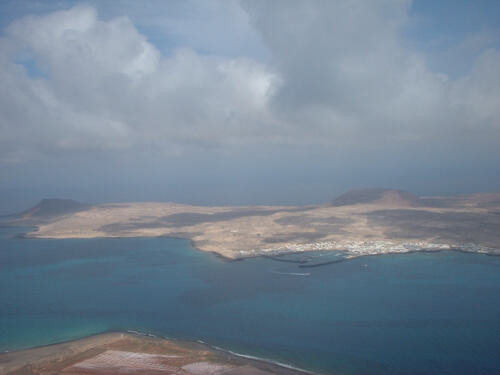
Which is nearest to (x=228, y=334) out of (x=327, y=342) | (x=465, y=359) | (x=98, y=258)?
(x=327, y=342)

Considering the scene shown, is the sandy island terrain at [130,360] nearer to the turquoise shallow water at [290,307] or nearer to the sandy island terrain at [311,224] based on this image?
the turquoise shallow water at [290,307]

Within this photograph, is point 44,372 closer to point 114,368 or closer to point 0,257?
point 114,368

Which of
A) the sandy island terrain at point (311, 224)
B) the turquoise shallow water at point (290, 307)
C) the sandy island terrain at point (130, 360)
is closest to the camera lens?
the sandy island terrain at point (130, 360)

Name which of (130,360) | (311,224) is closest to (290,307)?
(130,360)

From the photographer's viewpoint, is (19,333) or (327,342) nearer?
(327,342)

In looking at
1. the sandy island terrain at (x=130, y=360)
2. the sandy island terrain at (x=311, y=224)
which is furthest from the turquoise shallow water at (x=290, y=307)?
the sandy island terrain at (x=311, y=224)
